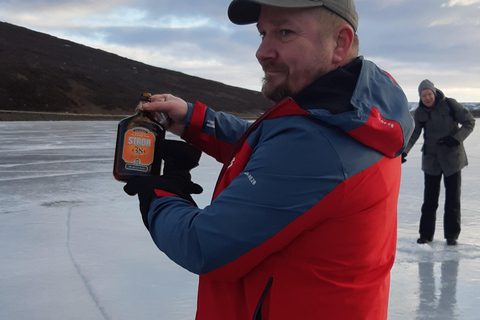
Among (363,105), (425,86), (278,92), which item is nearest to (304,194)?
(363,105)

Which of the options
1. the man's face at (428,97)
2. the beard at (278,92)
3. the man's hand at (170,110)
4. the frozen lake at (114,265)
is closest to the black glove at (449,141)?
the man's face at (428,97)

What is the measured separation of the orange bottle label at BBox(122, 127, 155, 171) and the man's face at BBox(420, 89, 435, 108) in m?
3.28

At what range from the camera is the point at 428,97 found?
14.1ft

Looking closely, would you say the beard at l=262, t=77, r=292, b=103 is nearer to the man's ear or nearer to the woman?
the man's ear

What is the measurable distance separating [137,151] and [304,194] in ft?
2.35

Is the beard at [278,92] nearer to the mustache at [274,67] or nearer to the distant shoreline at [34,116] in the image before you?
the mustache at [274,67]

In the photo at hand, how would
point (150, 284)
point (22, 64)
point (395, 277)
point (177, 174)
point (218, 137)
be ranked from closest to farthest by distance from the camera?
point (177, 174) < point (218, 137) < point (150, 284) < point (395, 277) < point (22, 64)

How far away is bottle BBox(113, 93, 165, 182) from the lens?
1.53 metres

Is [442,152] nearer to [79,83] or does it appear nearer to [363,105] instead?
[363,105]

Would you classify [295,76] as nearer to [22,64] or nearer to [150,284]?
[150,284]

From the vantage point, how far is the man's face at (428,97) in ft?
14.0

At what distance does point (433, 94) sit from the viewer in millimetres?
4309

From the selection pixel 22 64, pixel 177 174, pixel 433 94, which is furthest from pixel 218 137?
pixel 22 64

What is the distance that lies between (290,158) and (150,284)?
7.32ft
